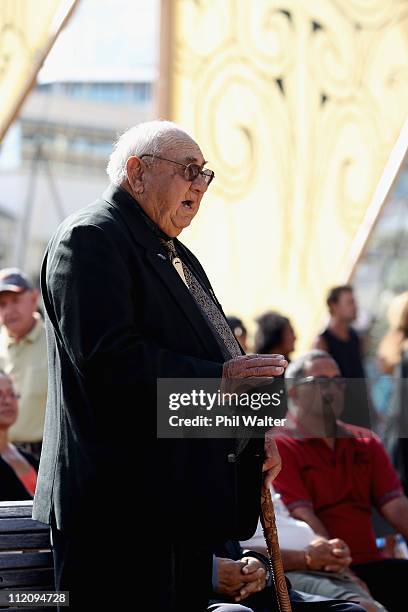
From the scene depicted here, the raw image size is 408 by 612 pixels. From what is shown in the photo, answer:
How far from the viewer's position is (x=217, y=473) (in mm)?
2295

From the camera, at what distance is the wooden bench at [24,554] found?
2650 millimetres

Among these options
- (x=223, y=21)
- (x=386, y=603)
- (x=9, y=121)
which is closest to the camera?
(x=386, y=603)

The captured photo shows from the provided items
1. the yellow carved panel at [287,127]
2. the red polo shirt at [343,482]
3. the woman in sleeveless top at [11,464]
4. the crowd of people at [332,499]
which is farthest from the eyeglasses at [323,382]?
the yellow carved panel at [287,127]

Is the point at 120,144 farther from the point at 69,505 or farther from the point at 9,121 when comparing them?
the point at 9,121

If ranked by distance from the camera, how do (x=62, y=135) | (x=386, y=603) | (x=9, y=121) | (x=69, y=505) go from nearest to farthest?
(x=69, y=505) < (x=386, y=603) < (x=9, y=121) < (x=62, y=135)

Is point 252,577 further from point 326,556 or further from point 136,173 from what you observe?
point 136,173

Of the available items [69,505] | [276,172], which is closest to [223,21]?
[276,172]

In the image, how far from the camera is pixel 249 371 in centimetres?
226

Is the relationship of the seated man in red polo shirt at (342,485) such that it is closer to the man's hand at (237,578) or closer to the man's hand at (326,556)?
the man's hand at (326,556)

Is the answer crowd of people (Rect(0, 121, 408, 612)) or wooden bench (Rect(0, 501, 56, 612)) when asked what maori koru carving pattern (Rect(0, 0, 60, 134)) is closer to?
crowd of people (Rect(0, 121, 408, 612))

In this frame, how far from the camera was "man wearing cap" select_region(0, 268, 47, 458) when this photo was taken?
4.88 meters

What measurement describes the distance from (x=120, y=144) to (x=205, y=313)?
0.45 m

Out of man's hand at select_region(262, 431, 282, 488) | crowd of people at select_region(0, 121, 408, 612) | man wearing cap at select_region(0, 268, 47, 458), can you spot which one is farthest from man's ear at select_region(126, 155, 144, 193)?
man wearing cap at select_region(0, 268, 47, 458)

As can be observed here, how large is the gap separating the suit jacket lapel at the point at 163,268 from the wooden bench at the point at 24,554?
66 cm
